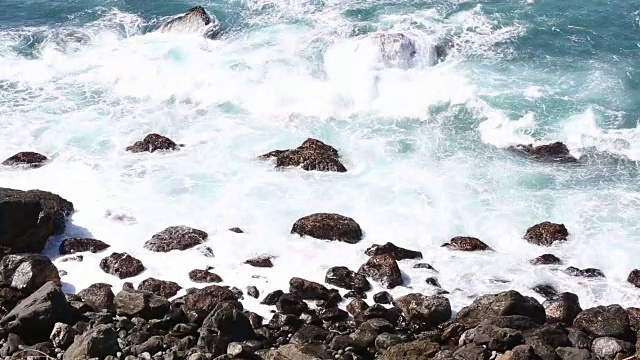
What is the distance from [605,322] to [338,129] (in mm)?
12173

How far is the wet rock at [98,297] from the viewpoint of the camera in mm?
15859

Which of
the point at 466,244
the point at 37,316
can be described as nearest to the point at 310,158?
the point at 466,244

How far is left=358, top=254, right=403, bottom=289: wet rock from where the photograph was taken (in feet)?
55.7

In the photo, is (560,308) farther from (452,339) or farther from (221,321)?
(221,321)

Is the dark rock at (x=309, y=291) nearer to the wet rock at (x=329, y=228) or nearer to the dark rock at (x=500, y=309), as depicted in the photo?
the wet rock at (x=329, y=228)

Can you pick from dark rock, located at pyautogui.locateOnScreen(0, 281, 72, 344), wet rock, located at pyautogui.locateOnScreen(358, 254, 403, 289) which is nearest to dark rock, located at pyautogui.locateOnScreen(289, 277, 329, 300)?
wet rock, located at pyautogui.locateOnScreen(358, 254, 403, 289)

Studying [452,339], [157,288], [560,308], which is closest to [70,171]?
[157,288]

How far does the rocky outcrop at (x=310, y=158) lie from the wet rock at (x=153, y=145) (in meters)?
2.97

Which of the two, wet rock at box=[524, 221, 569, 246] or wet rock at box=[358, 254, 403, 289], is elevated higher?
wet rock at box=[358, 254, 403, 289]

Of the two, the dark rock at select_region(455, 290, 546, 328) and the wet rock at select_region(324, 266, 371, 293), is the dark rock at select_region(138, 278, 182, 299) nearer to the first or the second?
the wet rock at select_region(324, 266, 371, 293)

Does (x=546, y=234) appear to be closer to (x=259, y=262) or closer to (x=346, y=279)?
(x=346, y=279)

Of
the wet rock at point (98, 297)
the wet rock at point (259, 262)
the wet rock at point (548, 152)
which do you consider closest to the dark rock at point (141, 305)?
the wet rock at point (98, 297)

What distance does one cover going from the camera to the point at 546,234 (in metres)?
19.0

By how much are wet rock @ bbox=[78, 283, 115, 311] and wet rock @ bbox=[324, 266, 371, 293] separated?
4812 mm
